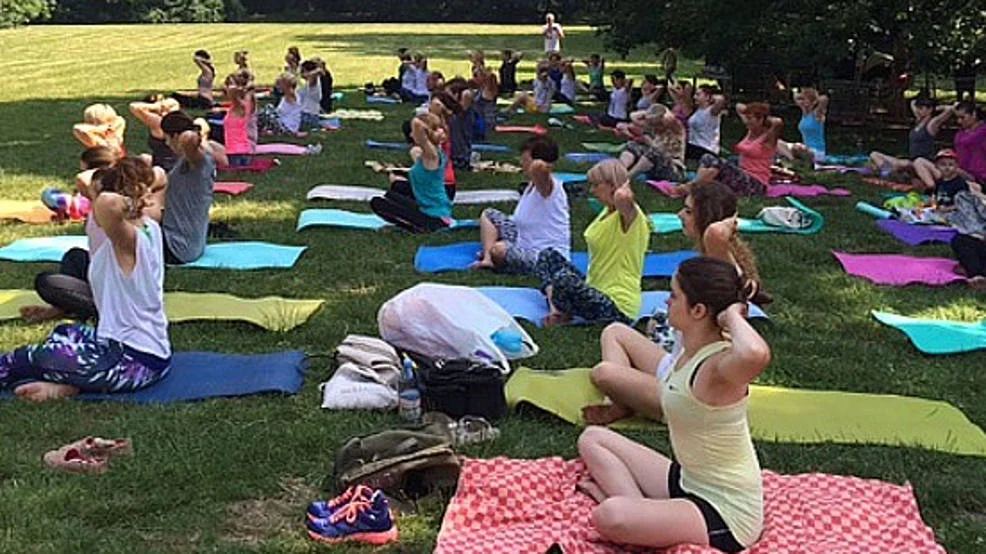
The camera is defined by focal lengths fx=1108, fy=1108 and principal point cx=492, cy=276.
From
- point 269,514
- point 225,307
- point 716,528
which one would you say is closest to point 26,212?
point 225,307

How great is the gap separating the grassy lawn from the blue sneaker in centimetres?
8

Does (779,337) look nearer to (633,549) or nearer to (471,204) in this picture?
(633,549)

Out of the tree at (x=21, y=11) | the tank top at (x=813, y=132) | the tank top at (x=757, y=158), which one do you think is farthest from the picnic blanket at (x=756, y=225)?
the tree at (x=21, y=11)

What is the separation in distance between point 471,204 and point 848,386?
5.69 m

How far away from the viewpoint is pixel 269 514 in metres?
4.33

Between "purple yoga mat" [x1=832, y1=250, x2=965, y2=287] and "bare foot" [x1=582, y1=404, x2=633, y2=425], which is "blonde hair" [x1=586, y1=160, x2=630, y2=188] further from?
"purple yoga mat" [x1=832, y1=250, x2=965, y2=287]

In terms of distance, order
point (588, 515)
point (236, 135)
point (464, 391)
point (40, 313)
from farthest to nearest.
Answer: point (236, 135), point (40, 313), point (464, 391), point (588, 515)

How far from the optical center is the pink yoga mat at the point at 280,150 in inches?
550

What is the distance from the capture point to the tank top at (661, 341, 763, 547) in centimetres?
381

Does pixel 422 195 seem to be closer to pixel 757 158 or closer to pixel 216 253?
pixel 216 253

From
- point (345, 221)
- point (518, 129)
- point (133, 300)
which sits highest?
point (133, 300)

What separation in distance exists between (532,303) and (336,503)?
3441 mm

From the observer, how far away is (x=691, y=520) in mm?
3822

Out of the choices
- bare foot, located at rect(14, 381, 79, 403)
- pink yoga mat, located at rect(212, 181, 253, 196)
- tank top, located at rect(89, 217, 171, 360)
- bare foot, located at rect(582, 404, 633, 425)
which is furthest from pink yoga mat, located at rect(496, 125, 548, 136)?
bare foot, located at rect(14, 381, 79, 403)
